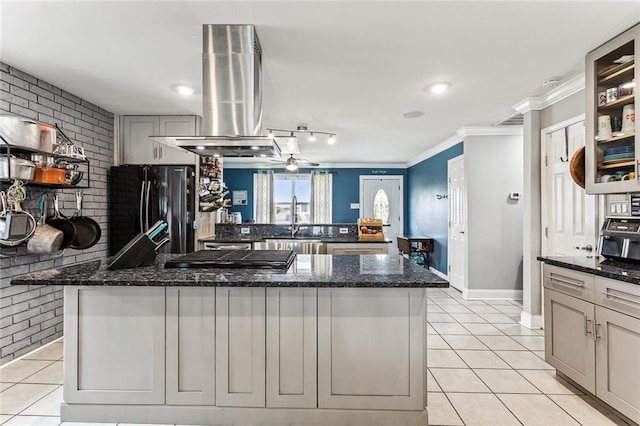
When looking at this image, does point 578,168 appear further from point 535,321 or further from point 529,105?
point 535,321

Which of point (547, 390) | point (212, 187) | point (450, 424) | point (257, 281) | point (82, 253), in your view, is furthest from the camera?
→ point (212, 187)

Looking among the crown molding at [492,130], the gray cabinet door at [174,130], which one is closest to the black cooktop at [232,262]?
the gray cabinet door at [174,130]

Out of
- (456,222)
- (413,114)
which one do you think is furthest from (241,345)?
(456,222)

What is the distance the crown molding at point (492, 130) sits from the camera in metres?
4.62

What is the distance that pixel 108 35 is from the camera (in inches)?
89.0

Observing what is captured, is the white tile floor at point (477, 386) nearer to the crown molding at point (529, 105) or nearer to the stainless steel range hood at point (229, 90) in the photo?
the stainless steel range hood at point (229, 90)

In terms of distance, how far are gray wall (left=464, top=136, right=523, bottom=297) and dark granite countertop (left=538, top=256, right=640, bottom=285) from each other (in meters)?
2.26

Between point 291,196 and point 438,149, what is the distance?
143 inches

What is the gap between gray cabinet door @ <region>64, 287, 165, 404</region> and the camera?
6.28ft

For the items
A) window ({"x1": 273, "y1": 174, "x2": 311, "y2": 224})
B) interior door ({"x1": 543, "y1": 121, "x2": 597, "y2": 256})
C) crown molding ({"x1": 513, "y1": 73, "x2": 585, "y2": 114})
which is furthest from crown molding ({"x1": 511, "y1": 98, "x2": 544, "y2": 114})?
window ({"x1": 273, "y1": 174, "x2": 311, "y2": 224})

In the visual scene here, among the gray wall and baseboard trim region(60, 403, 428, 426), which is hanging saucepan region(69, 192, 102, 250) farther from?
the gray wall

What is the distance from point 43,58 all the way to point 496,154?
16.2 ft

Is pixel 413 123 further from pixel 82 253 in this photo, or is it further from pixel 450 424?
pixel 82 253

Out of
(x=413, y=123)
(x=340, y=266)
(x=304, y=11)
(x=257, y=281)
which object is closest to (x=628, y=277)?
(x=340, y=266)
